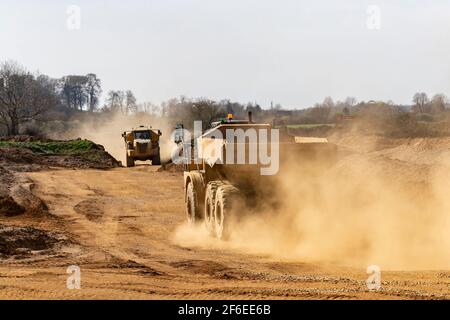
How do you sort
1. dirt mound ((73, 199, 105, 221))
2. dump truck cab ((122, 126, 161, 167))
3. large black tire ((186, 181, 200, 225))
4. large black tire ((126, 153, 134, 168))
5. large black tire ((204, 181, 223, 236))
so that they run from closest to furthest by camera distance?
large black tire ((204, 181, 223, 236)) < large black tire ((186, 181, 200, 225)) < dirt mound ((73, 199, 105, 221)) < dump truck cab ((122, 126, 161, 167)) < large black tire ((126, 153, 134, 168))

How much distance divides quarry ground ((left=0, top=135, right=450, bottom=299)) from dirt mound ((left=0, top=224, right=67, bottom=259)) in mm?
16

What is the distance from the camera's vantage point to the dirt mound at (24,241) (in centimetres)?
1037

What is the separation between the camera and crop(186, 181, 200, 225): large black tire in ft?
45.8

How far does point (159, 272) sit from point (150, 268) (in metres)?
0.36

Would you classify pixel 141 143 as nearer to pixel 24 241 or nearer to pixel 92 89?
pixel 24 241

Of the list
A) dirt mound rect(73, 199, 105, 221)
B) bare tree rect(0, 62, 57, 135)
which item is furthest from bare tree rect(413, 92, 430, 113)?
dirt mound rect(73, 199, 105, 221)

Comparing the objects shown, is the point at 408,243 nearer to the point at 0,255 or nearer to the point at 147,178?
the point at 0,255

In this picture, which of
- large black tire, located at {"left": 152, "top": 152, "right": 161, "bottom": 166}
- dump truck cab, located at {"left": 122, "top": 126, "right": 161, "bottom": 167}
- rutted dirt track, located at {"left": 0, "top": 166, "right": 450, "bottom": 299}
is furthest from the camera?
large black tire, located at {"left": 152, "top": 152, "right": 161, "bottom": 166}

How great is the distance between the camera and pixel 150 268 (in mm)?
9141

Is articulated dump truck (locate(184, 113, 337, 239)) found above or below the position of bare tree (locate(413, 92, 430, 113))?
below

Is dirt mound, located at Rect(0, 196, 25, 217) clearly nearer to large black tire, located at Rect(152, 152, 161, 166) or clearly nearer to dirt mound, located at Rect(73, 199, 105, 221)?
dirt mound, located at Rect(73, 199, 105, 221)

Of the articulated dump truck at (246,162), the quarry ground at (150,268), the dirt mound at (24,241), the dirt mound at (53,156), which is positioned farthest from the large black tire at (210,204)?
the dirt mound at (53,156)

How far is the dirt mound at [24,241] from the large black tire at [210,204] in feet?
9.19
